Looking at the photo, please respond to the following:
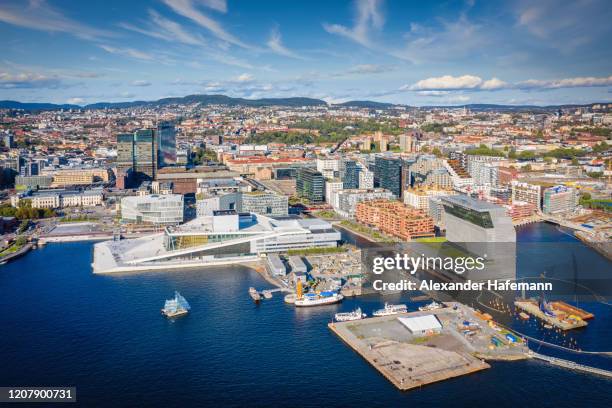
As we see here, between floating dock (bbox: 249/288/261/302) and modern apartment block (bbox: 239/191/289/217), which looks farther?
modern apartment block (bbox: 239/191/289/217)

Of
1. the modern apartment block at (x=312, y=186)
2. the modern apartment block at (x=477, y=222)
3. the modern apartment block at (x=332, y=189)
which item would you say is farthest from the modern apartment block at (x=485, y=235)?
the modern apartment block at (x=312, y=186)

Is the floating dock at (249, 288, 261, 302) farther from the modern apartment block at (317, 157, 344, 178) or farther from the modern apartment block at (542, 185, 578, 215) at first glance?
the modern apartment block at (317, 157, 344, 178)

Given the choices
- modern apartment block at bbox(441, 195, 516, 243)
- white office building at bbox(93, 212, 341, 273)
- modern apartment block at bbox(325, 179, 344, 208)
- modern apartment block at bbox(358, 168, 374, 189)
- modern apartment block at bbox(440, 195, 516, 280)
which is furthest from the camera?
modern apartment block at bbox(358, 168, 374, 189)

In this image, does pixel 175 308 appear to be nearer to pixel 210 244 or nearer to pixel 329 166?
pixel 210 244

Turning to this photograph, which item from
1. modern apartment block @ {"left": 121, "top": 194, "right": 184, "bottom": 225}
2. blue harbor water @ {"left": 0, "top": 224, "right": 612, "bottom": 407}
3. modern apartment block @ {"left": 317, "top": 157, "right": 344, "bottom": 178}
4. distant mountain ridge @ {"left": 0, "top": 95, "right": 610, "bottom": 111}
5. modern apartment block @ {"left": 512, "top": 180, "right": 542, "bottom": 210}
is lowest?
blue harbor water @ {"left": 0, "top": 224, "right": 612, "bottom": 407}

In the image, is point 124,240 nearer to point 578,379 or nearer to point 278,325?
point 278,325

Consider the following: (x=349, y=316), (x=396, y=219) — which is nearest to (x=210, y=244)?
(x=349, y=316)

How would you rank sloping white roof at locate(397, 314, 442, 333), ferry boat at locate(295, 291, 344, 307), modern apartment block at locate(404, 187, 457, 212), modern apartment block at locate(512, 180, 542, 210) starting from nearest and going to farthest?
sloping white roof at locate(397, 314, 442, 333) < ferry boat at locate(295, 291, 344, 307) < modern apartment block at locate(404, 187, 457, 212) < modern apartment block at locate(512, 180, 542, 210)

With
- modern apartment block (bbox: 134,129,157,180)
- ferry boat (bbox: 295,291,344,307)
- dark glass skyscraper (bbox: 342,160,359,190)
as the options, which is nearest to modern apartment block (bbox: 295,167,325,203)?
dark glass skyscraper (bbox: 342,160,359,190)
